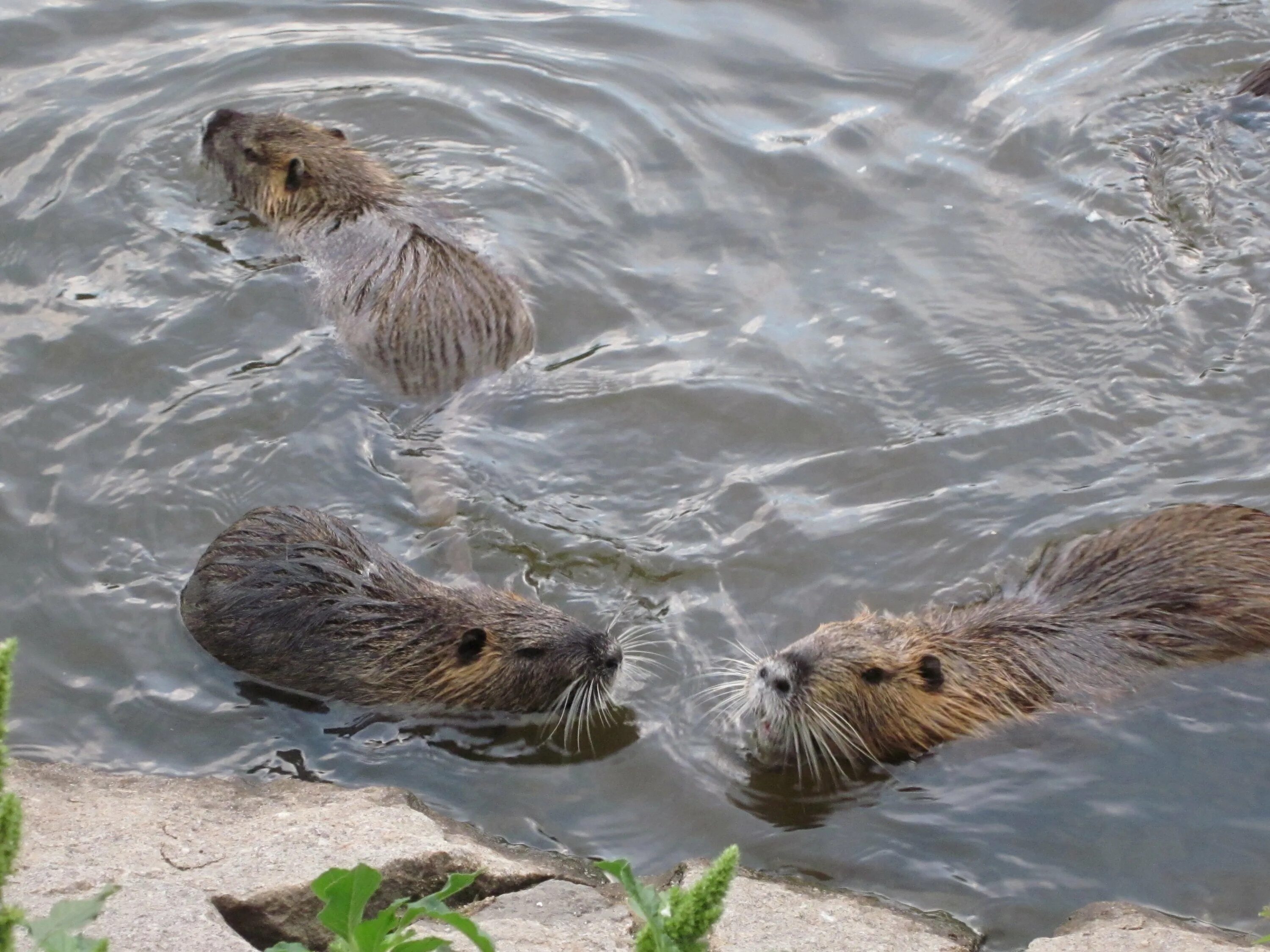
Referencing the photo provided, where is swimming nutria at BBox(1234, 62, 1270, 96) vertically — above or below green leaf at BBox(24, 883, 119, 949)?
above

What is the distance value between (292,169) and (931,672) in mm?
3696

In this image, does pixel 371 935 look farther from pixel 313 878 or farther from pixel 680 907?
pixel 313 878

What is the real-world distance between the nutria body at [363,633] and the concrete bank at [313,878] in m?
0.64

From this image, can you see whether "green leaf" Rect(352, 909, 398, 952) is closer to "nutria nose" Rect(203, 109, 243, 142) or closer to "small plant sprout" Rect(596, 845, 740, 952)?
"small plant sprout" Rect(596, 845, 740, 952)

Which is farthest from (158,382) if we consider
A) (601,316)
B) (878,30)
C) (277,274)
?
(878,30)

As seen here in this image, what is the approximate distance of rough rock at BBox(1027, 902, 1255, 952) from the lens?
3193 mm

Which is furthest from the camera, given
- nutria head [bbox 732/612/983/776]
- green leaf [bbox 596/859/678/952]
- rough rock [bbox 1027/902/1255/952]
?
nutria head [bbox 732/612/983/776]

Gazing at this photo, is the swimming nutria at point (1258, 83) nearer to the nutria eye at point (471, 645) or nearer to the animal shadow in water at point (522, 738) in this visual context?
the animal shadow in water at point (522, 738)

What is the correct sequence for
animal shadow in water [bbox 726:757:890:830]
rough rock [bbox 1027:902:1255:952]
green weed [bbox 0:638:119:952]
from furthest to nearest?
animal shadow in water [bbox 726:757:890:830] → rough rock [bbox 1027:902:1255:952] → green weed [bbox 0:638:119:952]

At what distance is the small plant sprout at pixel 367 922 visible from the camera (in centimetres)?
217

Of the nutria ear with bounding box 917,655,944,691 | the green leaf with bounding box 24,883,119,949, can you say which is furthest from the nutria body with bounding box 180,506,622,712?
the green leaf with bounding box 24,883,119,949

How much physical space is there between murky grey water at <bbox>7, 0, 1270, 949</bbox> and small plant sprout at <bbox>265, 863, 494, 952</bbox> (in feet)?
5.76

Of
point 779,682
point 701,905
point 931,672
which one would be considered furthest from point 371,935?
point 931,672

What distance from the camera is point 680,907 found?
1998 mm
